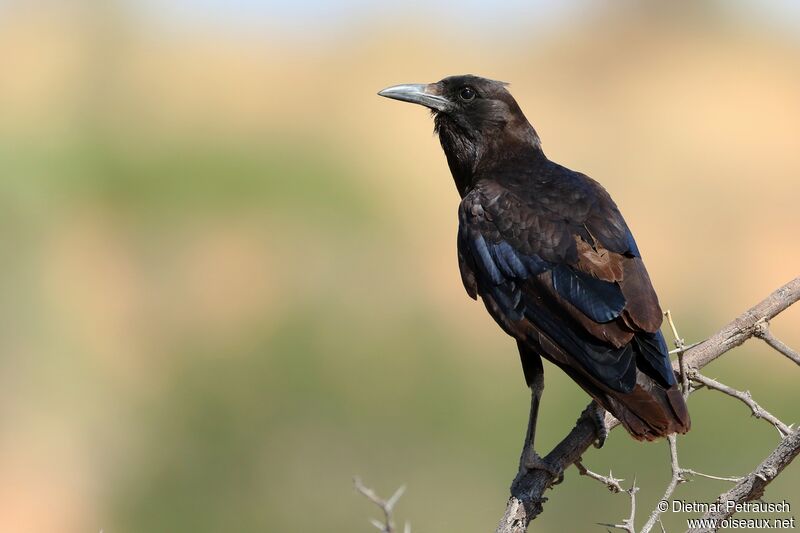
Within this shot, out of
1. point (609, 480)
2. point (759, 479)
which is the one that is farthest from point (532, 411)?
point (759, 479)

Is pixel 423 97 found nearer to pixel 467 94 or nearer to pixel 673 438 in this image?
pixel 467 94

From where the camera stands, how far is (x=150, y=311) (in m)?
15.6

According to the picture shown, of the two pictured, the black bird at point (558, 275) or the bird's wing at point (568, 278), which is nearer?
the black bird at point (558, 275)

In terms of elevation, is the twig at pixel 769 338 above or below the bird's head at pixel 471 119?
below

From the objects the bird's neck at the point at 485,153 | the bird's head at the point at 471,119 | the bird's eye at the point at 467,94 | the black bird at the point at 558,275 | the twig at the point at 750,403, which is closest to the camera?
the twig at the point at 750,403

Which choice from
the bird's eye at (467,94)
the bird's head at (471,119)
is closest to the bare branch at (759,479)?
the bird's head at (471,119)

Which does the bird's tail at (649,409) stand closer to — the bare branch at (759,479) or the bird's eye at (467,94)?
the bare branch at (759,479)

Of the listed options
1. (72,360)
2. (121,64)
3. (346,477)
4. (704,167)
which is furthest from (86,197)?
(704,167)

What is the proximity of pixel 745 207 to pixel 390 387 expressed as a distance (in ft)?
25.1

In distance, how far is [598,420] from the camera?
4.75 meters

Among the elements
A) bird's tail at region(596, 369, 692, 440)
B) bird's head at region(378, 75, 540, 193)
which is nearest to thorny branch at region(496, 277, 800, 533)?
bird's tail at region(596, 369, 692, 440)

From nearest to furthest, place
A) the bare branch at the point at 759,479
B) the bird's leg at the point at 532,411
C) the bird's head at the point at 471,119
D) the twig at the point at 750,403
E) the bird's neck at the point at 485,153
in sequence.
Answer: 1. the bare branch at the point at 759,479
2. the twig at the point at 750,403
3. the bird's leg at the point at 532,411
4. the bird's neck at the point at 485,153
5. the bird's head at the point at 471,119

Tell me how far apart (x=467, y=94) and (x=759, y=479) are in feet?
9.44

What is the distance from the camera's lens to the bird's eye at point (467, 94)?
6227mm
